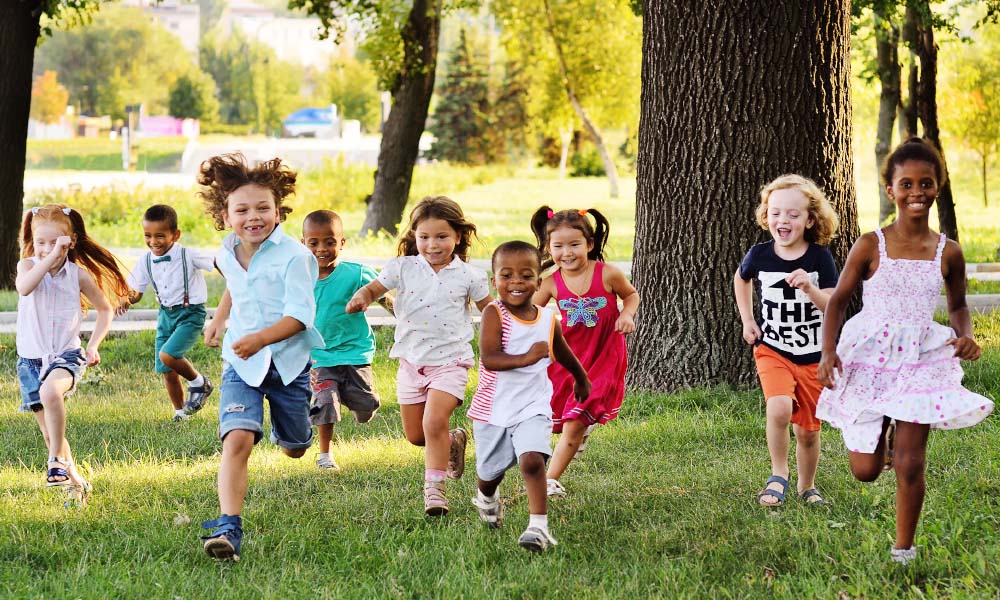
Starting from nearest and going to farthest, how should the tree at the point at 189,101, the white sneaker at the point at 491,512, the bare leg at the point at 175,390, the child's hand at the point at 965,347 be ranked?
the child's hand at the point at 965,347
the white sneaker at the point at 491,512
the bare leg at the point at 175,390
the tree at the point at 189,101

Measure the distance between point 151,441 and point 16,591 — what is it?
2998mm

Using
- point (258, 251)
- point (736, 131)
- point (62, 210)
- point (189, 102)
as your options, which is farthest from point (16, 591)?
point (189, 102)

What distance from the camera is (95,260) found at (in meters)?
6.14

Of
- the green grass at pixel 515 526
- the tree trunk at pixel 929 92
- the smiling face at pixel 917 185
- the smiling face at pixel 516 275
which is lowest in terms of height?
the green grass at pixel 515 526

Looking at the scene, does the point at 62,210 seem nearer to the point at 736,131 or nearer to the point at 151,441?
the point at 151,441

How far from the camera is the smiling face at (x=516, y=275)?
4.92m

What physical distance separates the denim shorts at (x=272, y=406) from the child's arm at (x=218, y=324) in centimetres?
12

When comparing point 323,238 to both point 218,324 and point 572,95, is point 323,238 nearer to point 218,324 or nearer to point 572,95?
point 218,324

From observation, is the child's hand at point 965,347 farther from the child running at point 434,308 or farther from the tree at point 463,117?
the tree at point 463,117

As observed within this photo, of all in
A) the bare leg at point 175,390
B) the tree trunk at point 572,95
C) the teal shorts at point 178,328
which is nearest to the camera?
the teal shorts at point 178,328

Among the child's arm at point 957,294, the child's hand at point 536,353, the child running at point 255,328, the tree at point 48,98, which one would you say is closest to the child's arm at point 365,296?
the child running at point 255,328

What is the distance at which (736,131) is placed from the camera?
7578mm

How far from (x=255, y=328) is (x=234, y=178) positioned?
2.25 ft

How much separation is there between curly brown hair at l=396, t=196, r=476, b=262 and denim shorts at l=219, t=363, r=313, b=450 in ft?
3.66
